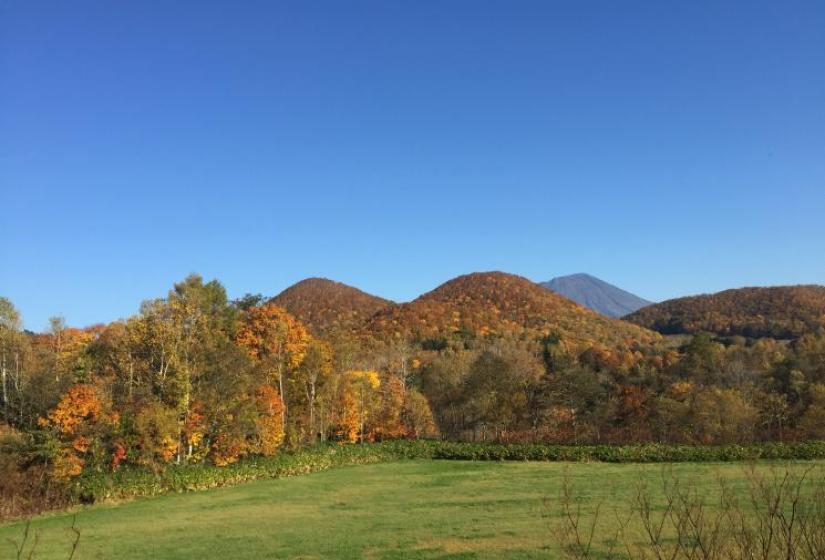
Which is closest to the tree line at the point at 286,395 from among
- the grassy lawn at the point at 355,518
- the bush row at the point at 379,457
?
the bush row at the point at 379,457

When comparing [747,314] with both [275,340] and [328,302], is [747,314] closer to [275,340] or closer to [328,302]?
[328,302]

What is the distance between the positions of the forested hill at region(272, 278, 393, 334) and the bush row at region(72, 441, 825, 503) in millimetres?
69068

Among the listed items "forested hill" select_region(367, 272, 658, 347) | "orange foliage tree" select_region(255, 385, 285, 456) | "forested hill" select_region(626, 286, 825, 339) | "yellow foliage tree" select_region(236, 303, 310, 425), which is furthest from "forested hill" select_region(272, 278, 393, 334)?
"orange foliage tree" select_region(255, 385, 285, 456)

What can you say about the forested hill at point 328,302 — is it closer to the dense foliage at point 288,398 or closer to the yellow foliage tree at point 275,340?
the dense foliage at point 288,398

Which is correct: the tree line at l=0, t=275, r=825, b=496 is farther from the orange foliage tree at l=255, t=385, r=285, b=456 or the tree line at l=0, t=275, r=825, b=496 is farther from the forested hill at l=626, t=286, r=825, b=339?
the forested hill at l=626, t=286, r=825, b=339

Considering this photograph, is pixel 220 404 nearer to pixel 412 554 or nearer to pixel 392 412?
pixel 392 412

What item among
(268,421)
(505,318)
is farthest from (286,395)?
(505,318)

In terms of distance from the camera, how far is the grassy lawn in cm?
1572

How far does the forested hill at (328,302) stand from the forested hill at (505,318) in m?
7.84

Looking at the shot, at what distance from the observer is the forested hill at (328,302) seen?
125 m

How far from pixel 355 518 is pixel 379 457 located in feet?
72.0

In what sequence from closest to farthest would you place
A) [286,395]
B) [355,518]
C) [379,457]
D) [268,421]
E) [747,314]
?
[355,518] → [268,421] → [379,457] → [286,395] → [747,314]

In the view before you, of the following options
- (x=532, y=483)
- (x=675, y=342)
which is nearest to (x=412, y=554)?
(x=532, y=483)

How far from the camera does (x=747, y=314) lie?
111m
